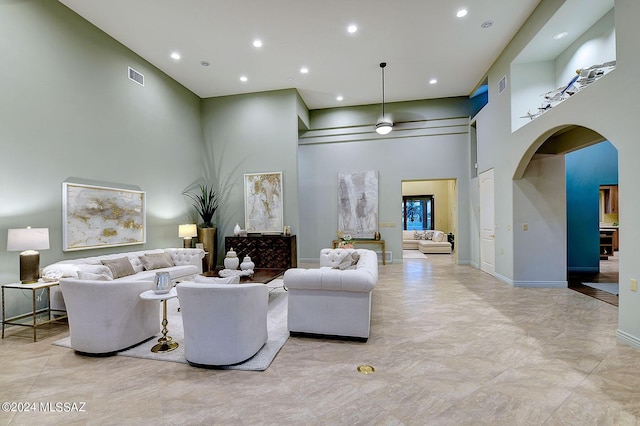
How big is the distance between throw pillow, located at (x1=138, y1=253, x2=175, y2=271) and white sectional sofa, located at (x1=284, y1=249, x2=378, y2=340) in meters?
3.23

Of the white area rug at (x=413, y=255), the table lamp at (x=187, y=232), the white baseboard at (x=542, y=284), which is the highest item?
the table lamp at (x=187, y=232)

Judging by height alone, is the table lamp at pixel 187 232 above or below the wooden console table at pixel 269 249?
above

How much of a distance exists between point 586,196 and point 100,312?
9.17 m

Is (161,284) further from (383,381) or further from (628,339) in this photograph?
(628,339)

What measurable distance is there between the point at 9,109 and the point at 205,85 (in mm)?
3946

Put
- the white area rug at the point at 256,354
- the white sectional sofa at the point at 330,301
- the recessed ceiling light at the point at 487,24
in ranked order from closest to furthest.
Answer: the white area rug at the point at 256,354
the white sectional sofa at the point at 330,301
the recessed ceiling light at the point at 487,24

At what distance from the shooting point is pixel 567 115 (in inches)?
150

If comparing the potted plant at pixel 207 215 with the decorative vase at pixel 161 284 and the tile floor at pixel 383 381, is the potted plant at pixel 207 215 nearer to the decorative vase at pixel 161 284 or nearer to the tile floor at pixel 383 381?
the tile floor at pixel 383 381

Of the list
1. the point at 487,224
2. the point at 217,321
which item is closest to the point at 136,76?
the point at 217,321

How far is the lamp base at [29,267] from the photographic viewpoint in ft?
11.4

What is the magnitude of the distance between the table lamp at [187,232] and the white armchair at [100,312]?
3.58m

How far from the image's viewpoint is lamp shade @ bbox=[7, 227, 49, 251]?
3.31 m

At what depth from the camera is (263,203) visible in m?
7.23

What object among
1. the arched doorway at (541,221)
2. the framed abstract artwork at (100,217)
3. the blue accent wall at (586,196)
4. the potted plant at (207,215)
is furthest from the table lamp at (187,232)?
the blue accent wall at (586,196)
